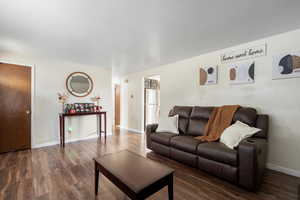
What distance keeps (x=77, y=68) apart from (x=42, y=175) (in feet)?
9.02

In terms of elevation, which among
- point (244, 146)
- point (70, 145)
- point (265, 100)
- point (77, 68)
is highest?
point (77, 68)

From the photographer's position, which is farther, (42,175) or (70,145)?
(70,145)

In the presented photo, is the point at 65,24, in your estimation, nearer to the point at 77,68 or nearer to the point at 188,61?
the point at 77,68

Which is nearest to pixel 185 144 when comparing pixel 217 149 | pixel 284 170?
pixel 217 149

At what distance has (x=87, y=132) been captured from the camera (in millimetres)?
4035

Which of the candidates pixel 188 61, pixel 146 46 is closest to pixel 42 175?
pixel 146 46

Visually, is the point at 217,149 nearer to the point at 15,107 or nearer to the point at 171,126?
the point at 171,126

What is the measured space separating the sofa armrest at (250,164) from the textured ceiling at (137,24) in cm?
162

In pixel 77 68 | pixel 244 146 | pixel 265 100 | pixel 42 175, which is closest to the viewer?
pixel 244 146

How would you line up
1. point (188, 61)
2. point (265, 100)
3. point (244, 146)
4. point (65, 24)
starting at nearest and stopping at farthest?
point (244, 146) < point (65, 24) < point (265, 100) < point (188, 61)

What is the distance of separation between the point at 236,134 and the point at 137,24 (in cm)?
211

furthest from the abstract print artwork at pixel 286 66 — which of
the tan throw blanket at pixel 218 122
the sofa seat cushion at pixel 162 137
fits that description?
the sofa seat cushion at pixel 162 137

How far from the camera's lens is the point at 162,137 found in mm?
2672

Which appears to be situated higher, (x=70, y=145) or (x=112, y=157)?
(x=112, y=157)
